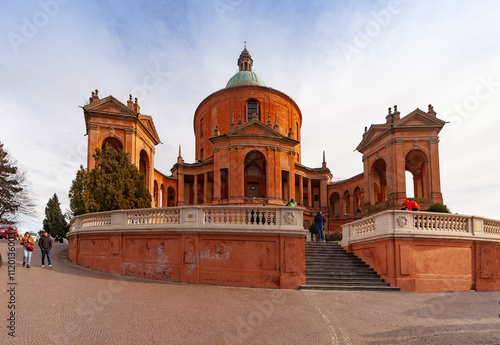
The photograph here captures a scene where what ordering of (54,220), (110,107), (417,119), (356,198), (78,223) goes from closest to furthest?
(78,223) < (110,107) < (417,119) < (356,198) < (54,220)

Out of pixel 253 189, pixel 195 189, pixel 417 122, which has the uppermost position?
pixel 417 122

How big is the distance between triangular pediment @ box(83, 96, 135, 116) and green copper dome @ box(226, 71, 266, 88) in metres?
16.3

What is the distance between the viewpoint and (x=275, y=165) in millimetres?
31672

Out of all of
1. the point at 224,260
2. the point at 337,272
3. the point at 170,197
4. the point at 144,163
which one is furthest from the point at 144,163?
the point at 337,272

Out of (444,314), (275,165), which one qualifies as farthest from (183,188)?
(444,314)

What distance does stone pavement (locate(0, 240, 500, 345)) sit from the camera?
653 cm

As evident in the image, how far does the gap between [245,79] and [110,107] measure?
18.5 meters

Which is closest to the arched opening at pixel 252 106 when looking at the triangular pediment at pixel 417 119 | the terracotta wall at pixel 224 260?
the triangular pediment at pixel 417 119

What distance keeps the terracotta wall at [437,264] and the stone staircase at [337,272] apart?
1.74ft

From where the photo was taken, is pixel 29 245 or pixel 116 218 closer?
pixel 29 245

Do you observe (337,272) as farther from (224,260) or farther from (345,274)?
(224,260)

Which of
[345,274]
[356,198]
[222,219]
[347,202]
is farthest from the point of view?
[347,202]

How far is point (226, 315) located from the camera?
8.07 m

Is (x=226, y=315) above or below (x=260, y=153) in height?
below
